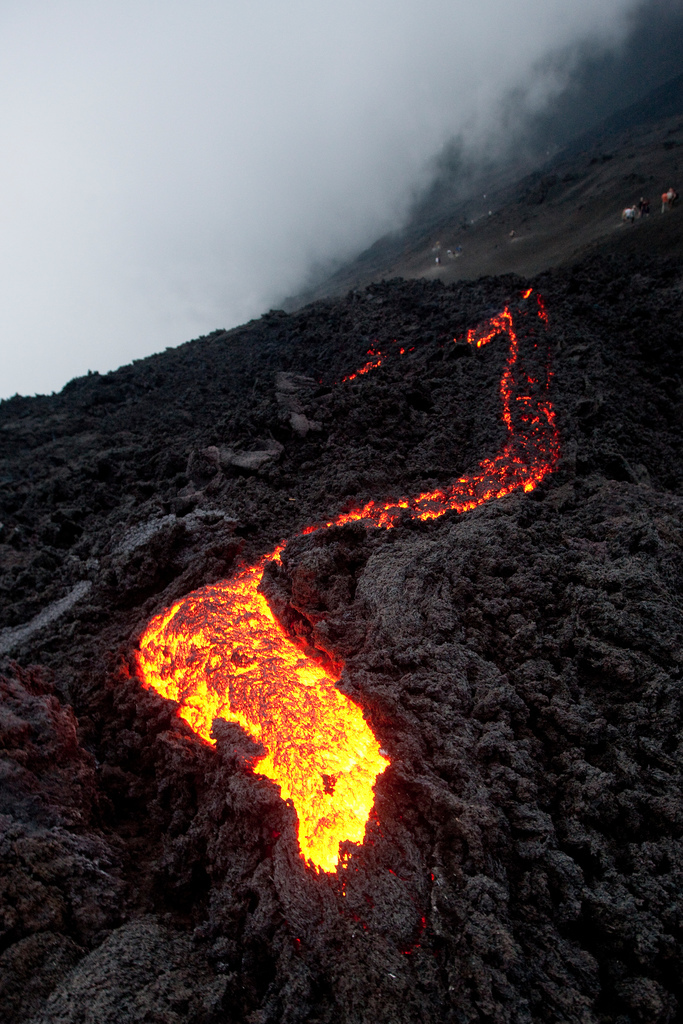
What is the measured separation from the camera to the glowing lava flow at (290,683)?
4281 millimetres

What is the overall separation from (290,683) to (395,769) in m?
1.54

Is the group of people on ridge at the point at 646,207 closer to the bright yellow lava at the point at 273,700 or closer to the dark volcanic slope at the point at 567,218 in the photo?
the dark volcanic slope at the point at 567,218

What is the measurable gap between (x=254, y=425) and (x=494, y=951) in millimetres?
9860

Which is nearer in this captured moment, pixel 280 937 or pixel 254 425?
pixel 280 937

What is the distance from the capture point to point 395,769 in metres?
4.21

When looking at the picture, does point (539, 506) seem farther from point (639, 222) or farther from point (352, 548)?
point (639, 222)

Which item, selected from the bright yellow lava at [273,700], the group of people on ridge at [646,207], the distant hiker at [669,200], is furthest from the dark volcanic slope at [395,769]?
the group of people on ridge at [646,207]

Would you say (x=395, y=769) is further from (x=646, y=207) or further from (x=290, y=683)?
(x=646, y=207)

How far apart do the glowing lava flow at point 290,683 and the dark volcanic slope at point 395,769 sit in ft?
0.73

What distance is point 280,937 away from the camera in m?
3.47

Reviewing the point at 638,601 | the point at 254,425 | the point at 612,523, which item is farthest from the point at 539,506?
the point at 254,425

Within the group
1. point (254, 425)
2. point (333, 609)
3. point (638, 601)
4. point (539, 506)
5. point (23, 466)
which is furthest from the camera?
point (23, 466)

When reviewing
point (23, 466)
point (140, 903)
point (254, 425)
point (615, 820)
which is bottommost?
point (615, 820)

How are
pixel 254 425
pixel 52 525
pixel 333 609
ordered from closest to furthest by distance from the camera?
1. pixel 333 609
2. pixel 52 525
3. pixel 254 425
